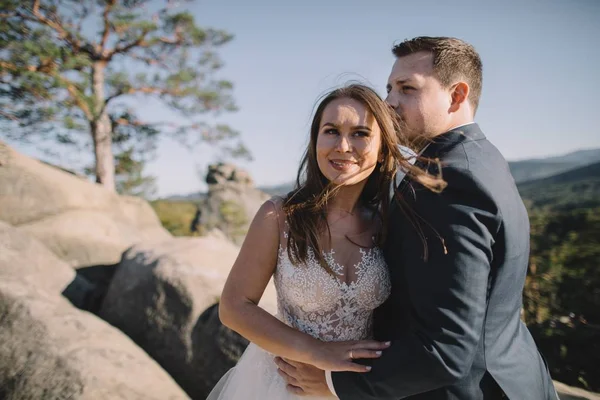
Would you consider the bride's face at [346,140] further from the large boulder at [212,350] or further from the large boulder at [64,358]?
the large boulder at [64,358]

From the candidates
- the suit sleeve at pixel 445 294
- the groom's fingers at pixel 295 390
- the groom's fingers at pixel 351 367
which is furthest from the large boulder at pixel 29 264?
the suit sleeve at pixel 445 294

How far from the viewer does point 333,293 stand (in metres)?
1.94

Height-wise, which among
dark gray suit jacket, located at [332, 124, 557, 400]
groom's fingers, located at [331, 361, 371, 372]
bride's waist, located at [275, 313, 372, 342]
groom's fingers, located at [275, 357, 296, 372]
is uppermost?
dark gray suit jacket, located at [332, 124, 557, 400]

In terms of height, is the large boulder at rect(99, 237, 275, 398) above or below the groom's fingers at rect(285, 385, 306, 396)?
below

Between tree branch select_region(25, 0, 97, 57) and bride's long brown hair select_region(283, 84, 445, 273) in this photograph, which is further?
tree branch select_region(25, 0, 97, 57)

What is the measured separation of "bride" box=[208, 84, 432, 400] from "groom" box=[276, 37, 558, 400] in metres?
0.16

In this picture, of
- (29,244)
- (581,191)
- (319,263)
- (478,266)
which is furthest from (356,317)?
(581,191)

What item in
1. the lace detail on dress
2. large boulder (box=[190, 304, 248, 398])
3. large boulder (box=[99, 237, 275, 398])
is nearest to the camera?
the lace detail on dress

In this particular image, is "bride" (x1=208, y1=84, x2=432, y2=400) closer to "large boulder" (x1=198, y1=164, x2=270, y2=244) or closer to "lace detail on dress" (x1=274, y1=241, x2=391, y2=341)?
"lace detail on dress" (x1=274, y1=241, x2=391, y2=341)

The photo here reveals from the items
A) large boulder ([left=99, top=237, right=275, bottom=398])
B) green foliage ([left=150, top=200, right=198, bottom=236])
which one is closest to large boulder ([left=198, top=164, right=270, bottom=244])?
green foliage ([left=150, top=200, right=198, bottom=236])

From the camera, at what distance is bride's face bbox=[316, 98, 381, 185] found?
1.85 m

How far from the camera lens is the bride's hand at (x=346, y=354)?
1.61 metres

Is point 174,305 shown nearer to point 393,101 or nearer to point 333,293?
point 333,293

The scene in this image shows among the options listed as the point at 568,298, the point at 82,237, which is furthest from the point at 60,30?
the point at 568,298
